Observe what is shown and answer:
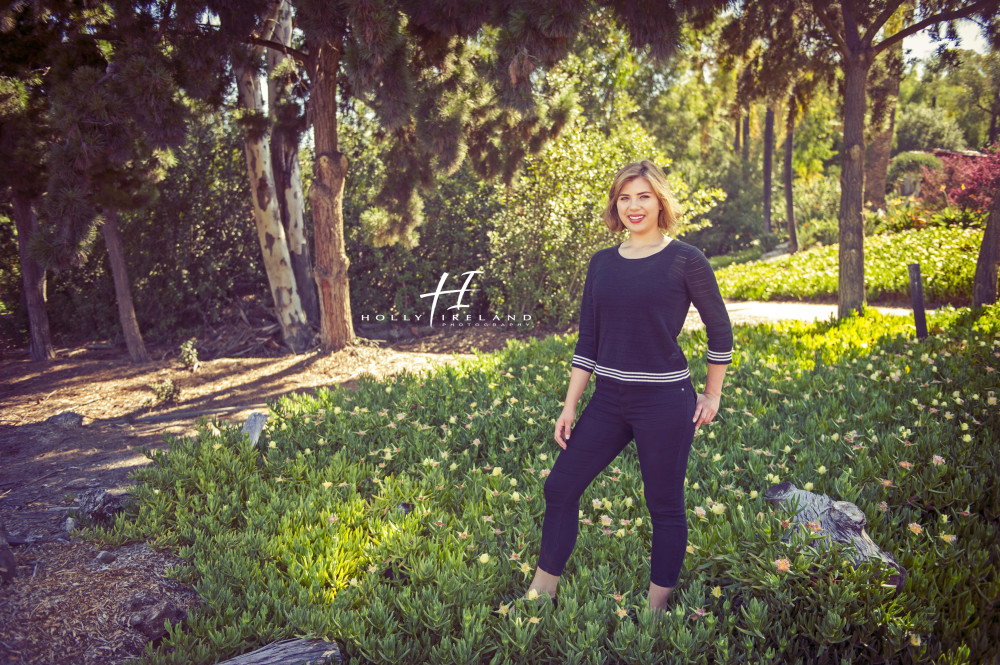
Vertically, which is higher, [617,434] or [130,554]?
[617,434]

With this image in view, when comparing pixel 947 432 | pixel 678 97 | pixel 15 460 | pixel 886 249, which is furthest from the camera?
pixel 678 97

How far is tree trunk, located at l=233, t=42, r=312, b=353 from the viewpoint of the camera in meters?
8.68

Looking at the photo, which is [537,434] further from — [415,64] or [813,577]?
[415,64]

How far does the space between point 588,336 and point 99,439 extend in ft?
16.4

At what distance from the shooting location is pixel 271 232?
29.3 feet

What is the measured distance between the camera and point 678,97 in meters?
23.9

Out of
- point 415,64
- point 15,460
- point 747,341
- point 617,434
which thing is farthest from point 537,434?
point 415,64

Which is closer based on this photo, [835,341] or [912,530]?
[912,530]

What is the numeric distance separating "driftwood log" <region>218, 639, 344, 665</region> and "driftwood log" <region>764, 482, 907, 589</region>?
2.13 meters

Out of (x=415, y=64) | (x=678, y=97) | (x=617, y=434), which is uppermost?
(x=678, y=97)

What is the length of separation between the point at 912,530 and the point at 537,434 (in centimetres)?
234

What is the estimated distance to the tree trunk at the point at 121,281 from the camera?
25.6 feet

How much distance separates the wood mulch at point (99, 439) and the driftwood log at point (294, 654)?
59cm

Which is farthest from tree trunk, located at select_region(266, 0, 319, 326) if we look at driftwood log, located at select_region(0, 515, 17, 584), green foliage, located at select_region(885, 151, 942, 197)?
green foliage, located at select_region(885, 151, 942, 197)
